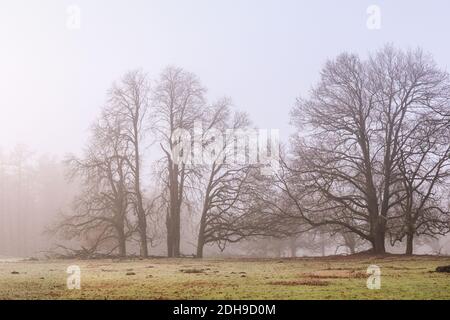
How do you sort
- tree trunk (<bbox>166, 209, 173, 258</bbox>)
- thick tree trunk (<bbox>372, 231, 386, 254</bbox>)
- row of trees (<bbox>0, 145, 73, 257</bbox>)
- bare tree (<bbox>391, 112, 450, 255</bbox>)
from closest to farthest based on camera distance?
1. bare tree (<bbox>391, 112, 450, 255</bbox>)
2. thick tree trunk (<bbox>372, 231, 386, 254</bbox>)
3. tree trunk (<bbox>166, 209, 173, 258</bbox>)
4. row of trees (<bbox>0, 145, 73, 257</bbox>)

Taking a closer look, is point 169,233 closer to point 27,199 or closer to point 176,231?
point 176,231

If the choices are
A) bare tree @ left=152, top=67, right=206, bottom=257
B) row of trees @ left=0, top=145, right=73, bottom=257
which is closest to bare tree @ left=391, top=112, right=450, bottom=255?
bare tree @ left=152, top=67, right=206, bottom=257

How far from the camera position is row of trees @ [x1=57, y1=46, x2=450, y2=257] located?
31.0 m

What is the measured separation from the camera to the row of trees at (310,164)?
31.0m

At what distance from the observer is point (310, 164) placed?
1249 inches

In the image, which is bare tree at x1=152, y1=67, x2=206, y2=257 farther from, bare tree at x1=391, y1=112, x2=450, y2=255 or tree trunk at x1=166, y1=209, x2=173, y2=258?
bare tree at x1=391, y1=112, x2=450, y2=255

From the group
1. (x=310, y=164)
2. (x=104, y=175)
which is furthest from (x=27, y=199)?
(x=310, y=164)

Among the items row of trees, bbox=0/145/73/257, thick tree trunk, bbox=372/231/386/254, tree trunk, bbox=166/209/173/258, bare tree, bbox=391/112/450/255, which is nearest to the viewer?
bare tree, bbox=391/112/450/255

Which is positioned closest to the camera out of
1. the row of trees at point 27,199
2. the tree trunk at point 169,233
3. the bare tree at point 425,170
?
the bare tree at point 425,170

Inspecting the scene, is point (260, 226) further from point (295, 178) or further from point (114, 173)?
point (114, 173)

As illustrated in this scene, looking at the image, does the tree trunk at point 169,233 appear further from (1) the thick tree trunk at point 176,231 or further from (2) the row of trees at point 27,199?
(2) the row of trees at point 27,199

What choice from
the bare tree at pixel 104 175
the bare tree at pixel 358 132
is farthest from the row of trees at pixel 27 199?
the bare tree at pixel 358 132

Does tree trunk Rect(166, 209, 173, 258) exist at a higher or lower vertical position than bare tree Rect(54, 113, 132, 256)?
lower
